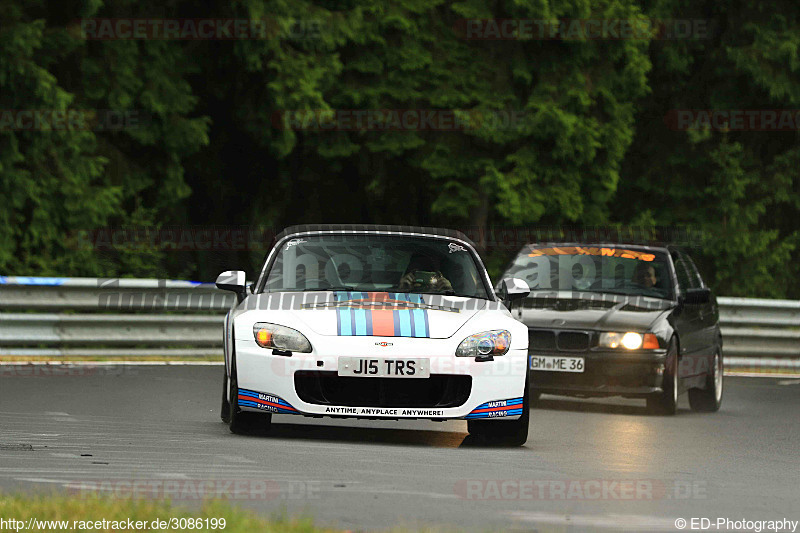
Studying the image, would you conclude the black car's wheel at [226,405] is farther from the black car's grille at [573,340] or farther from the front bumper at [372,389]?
the black car's grille at [573,340]

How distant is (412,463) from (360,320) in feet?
4.63

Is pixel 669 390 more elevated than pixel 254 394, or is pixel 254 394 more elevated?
pixel 254 394

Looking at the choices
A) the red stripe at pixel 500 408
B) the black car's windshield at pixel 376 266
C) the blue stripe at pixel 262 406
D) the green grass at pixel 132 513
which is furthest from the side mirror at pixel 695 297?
the green grass at pixel 132 513

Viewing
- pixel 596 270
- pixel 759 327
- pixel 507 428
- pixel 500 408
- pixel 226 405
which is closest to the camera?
pixel 500 408

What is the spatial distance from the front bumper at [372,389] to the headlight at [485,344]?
0.05 metres

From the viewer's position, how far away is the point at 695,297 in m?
15.4

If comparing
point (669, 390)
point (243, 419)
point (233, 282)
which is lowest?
point (669, 390)

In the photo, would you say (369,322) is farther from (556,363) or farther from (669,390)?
(669,390)

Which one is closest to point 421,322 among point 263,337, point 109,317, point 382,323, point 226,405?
point 382,323

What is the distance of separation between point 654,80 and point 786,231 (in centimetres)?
420

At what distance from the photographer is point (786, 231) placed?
115 ft

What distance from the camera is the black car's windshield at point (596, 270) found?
15.8m

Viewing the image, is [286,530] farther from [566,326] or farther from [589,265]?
[589,265]

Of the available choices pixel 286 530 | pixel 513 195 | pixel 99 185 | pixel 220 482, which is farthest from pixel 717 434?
pixel 513 195
